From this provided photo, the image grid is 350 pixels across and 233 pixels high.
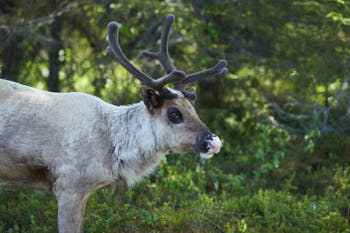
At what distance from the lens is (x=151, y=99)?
4.42m

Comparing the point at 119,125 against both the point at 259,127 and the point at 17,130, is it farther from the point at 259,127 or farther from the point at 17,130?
the point at 259,127

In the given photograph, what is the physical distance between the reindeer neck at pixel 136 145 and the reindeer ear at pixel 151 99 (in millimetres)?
116

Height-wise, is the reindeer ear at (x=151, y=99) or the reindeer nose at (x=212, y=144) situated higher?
the reindeer ear at (x=151, y=99)

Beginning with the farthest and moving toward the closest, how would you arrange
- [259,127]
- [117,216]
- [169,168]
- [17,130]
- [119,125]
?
[259,127] < [169,168] < [117,216] < [119,125] < [17,130]

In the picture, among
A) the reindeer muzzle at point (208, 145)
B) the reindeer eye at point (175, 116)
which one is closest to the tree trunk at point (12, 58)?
the reindeer eye at point (175, 116)

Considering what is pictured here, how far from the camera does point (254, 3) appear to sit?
7.45 metres

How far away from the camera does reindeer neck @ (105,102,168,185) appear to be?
4387mm

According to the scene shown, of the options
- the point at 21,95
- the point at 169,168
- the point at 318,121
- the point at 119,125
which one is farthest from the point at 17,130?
the point at 318,121

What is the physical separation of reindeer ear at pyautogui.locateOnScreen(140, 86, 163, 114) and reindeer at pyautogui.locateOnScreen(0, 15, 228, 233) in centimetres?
1

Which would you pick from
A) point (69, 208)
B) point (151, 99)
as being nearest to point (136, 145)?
point (151, 99)

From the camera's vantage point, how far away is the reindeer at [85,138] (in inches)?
163

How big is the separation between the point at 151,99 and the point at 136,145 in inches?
21.0

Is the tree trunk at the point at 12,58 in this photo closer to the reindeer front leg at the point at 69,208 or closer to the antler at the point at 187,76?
the antler at the point at 187,76

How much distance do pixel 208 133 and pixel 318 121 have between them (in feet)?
14.6
